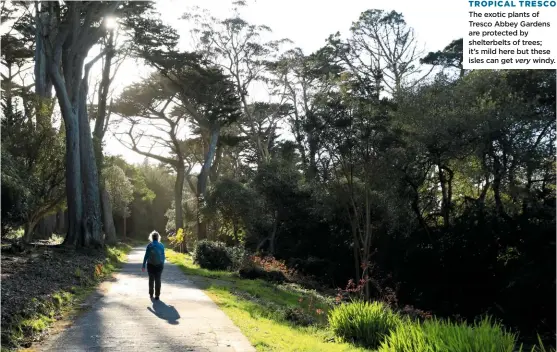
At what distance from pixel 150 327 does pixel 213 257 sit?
1381 cm

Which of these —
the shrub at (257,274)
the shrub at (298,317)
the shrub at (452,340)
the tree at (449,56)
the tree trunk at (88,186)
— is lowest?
the shrub at (257,274)

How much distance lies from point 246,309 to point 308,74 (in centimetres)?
2817

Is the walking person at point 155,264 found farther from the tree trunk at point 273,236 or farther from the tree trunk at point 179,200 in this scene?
the tree trunk at point 179,200

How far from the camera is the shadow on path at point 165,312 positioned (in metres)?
8.65

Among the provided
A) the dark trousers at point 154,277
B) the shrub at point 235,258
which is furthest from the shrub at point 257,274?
the dark trousers at point 154,277

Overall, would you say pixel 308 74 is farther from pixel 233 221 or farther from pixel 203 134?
pixel 233 221

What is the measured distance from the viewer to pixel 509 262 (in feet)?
60.1

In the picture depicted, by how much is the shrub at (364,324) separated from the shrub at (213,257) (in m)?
13.5

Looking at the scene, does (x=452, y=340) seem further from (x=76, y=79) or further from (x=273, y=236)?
(x=273, y=236)

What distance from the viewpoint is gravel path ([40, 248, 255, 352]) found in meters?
6.74

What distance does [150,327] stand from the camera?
7.89 metres

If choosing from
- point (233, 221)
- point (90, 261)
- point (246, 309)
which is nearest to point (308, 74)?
point (233, 221)

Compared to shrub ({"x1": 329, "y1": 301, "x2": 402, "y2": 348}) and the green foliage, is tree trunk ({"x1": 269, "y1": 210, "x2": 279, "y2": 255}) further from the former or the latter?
shrub ({"x1": 329, "y1": 301, "x2": 402, "y2": 348})

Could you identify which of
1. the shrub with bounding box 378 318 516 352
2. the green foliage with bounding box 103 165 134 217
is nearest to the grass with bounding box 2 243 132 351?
the shrub with bounding box 378 318 516 352
